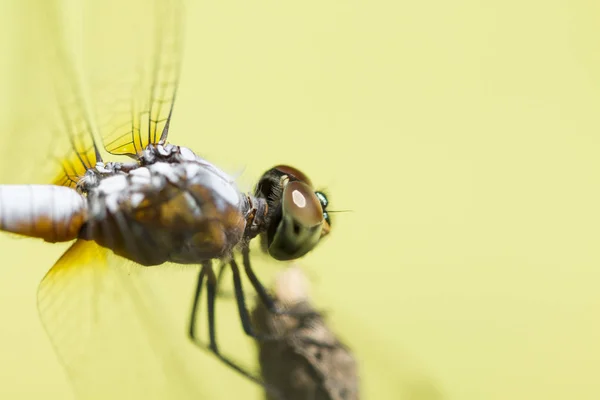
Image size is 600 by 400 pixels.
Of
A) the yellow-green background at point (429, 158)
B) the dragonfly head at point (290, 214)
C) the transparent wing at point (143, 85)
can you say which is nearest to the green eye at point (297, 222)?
the dragonfly head at point (290, 214)

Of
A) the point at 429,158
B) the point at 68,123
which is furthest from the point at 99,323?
the point at 429,158

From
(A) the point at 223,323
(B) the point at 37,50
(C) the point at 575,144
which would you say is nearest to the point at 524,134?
(C) the point at 575,144

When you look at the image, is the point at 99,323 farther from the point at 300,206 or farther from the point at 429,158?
the point at 429,158

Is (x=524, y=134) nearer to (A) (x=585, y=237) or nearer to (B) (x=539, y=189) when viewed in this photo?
(B) (x=539, y=189)

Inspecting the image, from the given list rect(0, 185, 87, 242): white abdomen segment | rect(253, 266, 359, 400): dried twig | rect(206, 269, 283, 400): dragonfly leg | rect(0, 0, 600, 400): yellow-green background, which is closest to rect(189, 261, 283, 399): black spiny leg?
rect(206, 269, 283, 400): dragonfly leg

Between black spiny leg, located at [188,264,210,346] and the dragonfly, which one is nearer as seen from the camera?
the dragonfly

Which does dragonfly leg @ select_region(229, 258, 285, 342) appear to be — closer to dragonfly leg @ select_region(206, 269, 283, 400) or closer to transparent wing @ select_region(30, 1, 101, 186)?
dragonfly leg @ select_region(206, 269, 283, 400)
